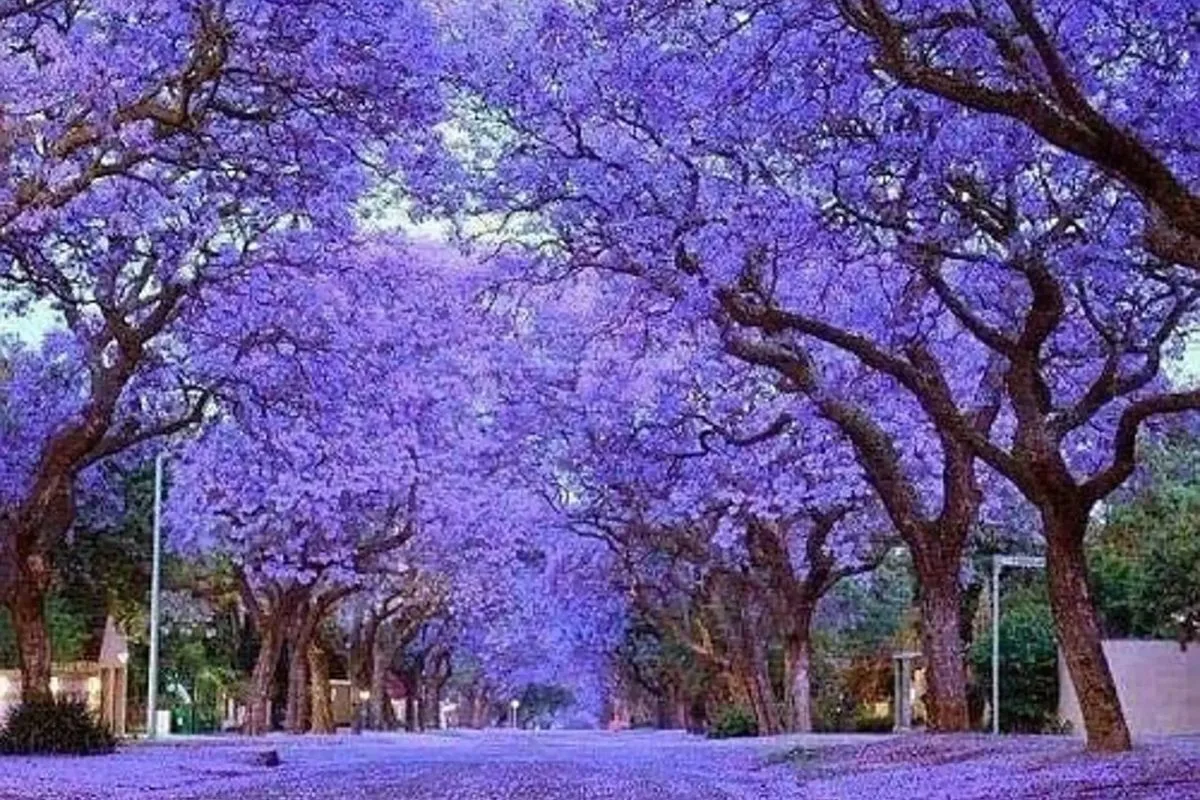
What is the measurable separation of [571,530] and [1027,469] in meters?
21.8

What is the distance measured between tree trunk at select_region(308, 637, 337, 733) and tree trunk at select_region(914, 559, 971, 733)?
25.1m

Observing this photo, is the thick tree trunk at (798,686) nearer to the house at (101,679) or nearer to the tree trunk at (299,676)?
the tree trunk at (299,676)

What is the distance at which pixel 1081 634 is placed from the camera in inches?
683

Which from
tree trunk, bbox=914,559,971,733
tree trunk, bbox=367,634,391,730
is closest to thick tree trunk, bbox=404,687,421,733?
tree trunk, bbox=367,634,391,730

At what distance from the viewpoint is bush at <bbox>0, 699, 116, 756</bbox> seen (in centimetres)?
2327

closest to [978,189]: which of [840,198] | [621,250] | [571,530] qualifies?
[840,198]

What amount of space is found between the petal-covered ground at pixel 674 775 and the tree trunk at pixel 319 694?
22.1 m

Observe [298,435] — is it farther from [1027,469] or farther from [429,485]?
Result: [1027,469]

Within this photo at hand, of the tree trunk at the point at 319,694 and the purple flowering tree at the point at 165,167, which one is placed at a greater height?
the purple flowering tree at the point at 165,167

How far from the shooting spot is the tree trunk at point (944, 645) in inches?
872

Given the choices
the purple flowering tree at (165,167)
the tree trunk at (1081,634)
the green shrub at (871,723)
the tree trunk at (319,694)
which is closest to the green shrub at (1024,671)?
the green shrub at (871,723)

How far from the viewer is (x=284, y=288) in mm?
21172

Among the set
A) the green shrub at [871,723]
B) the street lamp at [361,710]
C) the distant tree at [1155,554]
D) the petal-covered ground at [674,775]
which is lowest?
the petal-covered ground at [674,775]

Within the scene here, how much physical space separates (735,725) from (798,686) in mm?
4298
